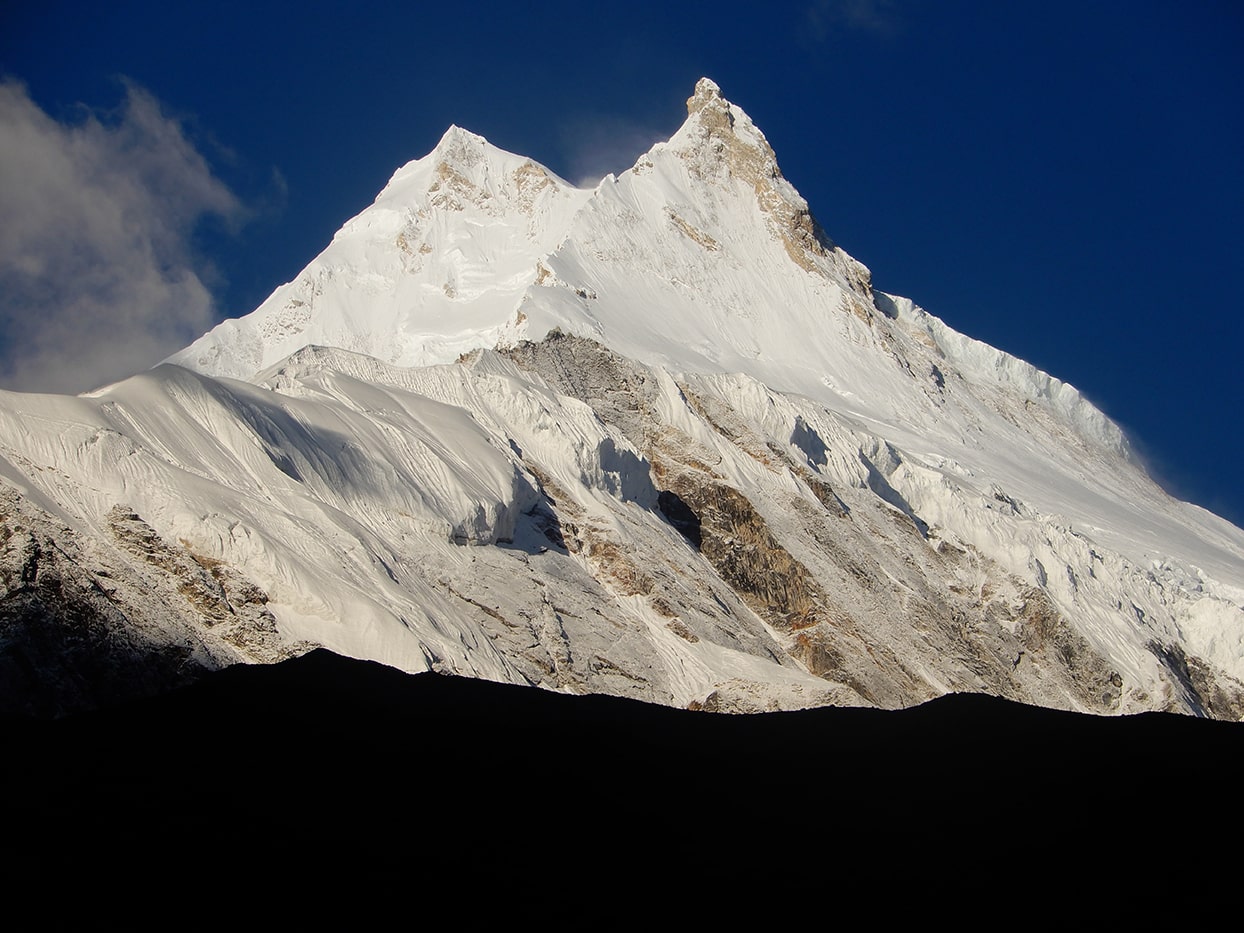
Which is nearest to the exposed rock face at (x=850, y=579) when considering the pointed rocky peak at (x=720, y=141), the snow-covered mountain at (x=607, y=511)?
the snow-covered mountain at (x=607, y=511)

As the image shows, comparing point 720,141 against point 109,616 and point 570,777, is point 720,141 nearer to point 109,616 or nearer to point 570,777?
point 109,616

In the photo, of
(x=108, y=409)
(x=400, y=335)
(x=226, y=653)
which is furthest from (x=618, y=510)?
(x=400, y=335)

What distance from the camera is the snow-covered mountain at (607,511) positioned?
28969 millimetres

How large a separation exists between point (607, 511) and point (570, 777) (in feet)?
94.6

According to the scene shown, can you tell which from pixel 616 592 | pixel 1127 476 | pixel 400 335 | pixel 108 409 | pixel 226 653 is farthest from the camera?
pixel 1127 476

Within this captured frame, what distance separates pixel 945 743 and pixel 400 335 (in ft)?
241

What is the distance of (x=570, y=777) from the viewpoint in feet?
53.7

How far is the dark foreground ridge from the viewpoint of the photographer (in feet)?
46.9

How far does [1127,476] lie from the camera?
102 meters

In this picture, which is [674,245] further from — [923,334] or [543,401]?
[543,401]

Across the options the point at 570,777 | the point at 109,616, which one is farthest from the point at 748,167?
the point at 570,777

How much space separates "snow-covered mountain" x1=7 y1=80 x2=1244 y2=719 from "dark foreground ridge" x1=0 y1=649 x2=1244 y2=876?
5958mm

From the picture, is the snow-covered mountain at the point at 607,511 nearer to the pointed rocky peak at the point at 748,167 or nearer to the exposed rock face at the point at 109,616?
the exposed rock face at the point at 109,616

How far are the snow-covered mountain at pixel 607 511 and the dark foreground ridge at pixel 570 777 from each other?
19.5ft
